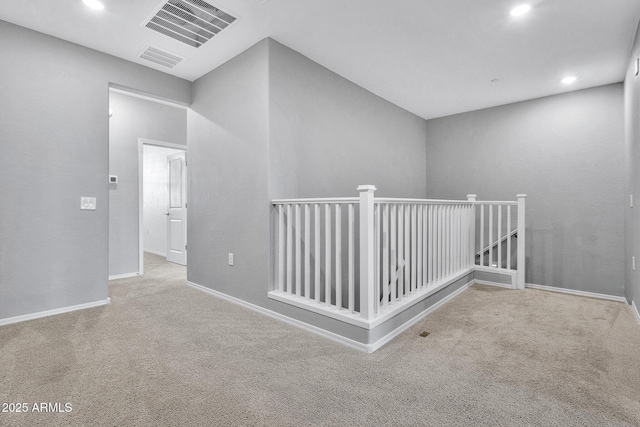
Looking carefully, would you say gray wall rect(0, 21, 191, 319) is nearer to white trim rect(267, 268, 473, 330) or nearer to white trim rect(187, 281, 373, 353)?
white trim rect(187, 281, 373, 353)

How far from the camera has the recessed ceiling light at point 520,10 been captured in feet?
7.57

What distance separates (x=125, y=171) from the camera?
14.3 feet

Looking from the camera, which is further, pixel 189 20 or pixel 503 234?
pixel 503 234

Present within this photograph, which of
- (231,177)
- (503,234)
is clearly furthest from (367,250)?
(503,234)

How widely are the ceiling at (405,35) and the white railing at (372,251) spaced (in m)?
1.42

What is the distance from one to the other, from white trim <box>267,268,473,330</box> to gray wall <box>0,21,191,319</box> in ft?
5.98

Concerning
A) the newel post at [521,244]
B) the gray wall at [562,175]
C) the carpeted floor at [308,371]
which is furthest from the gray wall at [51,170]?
the gray wall at [562,175]

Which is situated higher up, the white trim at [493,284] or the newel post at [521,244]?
the newel post at [521,244]

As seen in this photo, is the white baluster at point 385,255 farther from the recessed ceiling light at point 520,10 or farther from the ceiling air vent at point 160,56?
A: the ceiling air vent at point 160,56

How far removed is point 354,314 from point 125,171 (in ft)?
12.6

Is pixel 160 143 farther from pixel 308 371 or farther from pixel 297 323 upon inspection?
pixel 308 371

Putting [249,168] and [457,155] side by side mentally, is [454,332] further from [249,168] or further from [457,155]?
[457,155]

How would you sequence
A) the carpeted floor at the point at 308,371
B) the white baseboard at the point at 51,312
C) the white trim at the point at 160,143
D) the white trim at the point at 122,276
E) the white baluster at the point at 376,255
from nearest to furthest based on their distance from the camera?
the carpeted floor at the point at 308,371
the white baluster at the point at 376,255
the white baseboard at the point at 51,312
the white trim at the point at 122,276
the white trim at the point at 160,143

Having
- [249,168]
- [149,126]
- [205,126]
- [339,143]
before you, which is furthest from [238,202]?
[149,126]
